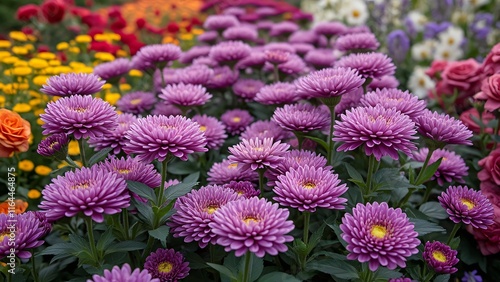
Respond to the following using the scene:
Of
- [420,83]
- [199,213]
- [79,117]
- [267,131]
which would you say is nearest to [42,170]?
[79,117]

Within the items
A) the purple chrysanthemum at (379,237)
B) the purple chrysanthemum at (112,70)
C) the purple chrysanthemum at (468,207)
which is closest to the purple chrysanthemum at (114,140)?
the purple chrysanthemum at (112,70)

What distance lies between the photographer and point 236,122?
2180 millimetres

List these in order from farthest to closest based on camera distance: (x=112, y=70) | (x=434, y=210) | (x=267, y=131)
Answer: (x=112, y=70), (x=267, y=131), (x=434, y=210)

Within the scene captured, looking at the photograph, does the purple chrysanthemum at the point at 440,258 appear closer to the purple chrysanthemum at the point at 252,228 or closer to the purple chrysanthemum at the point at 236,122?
the purple chrysanthemum at the point at 252,228

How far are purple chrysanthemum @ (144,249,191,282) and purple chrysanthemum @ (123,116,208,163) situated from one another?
12.1 inches

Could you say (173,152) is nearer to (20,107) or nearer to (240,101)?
(240,101)

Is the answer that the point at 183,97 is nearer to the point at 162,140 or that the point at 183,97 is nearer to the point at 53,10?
the point at 162,140

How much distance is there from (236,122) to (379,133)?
0.97 metres

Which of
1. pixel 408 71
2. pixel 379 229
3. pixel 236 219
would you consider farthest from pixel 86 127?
pixel 408 71

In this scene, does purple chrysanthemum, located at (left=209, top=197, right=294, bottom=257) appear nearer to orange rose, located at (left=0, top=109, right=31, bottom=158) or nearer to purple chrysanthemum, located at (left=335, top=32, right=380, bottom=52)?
orange rose, located at (left=0, top=109, right=31, bottom=158)

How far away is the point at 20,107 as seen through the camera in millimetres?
2404

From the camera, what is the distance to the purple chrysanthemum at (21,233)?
52.9 inches

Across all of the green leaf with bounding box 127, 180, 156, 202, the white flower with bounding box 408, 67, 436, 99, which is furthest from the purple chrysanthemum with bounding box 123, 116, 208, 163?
the white flower with bounding box 408, 67, 436, 99

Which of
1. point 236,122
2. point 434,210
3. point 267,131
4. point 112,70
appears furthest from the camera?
point 112,70
